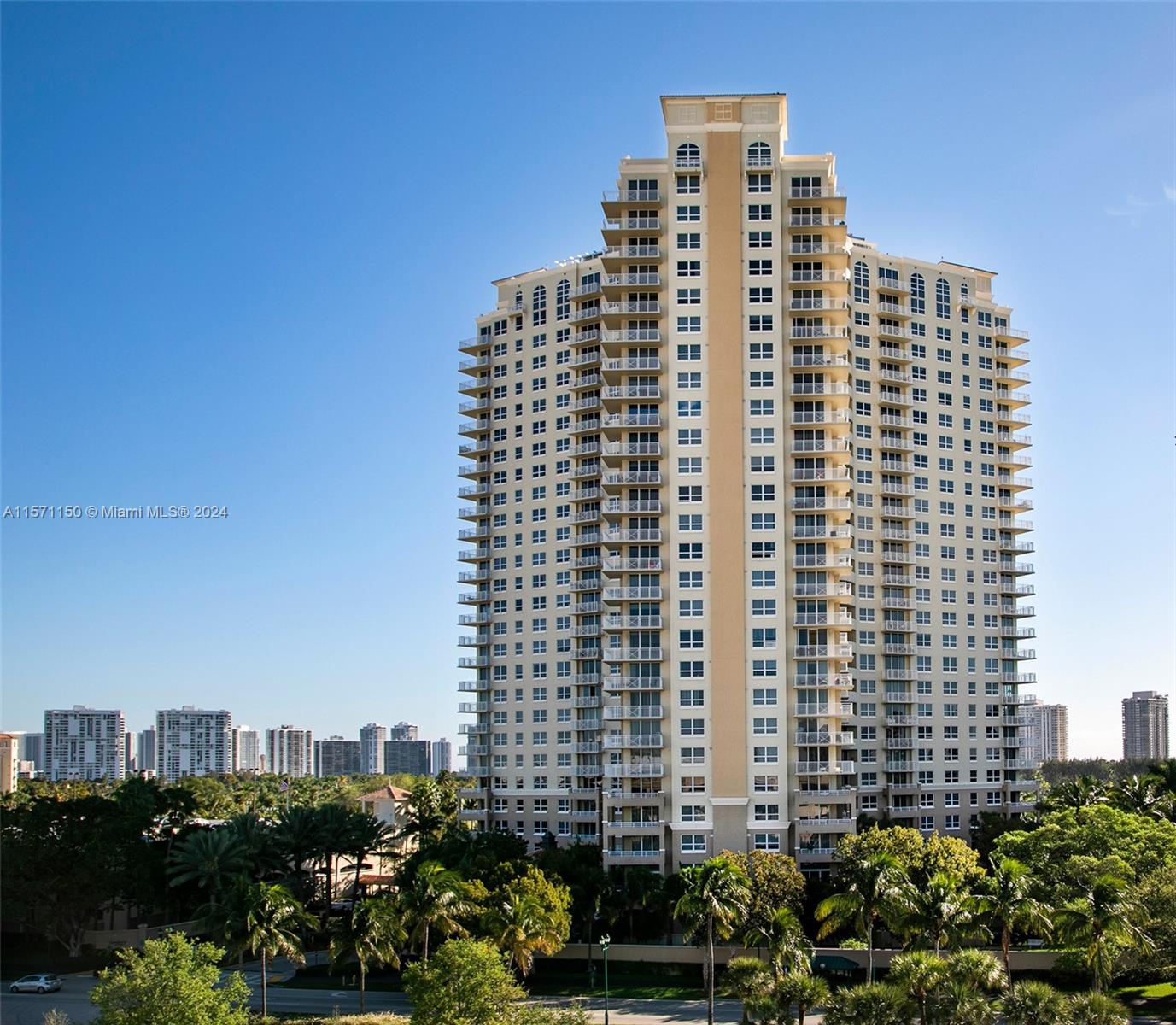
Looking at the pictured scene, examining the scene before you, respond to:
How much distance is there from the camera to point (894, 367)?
109250 millimetres

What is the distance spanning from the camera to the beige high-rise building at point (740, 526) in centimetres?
8581

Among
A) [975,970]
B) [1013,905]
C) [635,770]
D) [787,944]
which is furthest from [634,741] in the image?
[975,970]

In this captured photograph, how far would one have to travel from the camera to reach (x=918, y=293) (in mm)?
112188

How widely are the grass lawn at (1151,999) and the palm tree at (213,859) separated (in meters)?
53.0

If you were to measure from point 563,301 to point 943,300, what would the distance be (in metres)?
35.3

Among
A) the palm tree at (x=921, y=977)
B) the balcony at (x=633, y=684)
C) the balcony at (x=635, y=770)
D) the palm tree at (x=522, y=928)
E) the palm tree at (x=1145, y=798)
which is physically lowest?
the palm tree at (x=522, y=928)

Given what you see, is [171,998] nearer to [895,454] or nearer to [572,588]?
[572,588]

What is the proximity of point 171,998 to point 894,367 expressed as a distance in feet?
269

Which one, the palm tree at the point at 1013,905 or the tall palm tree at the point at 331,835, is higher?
the palm tree at the point at 1013,905

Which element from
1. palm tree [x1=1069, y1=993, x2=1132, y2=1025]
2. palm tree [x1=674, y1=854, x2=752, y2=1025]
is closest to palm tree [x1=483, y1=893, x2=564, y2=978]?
palm tree [x1=674, y1=854, x2=752, y2=1025]

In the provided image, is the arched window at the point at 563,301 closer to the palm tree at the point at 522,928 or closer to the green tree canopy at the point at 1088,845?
the green tree canopy at the point at 1088,845

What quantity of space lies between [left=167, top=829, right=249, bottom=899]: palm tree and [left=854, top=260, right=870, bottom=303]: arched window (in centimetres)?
6709

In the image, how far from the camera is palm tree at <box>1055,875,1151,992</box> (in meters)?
52.0

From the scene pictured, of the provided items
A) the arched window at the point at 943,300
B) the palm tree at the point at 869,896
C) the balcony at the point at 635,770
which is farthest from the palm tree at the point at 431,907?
the arched window at the point at 943,300
